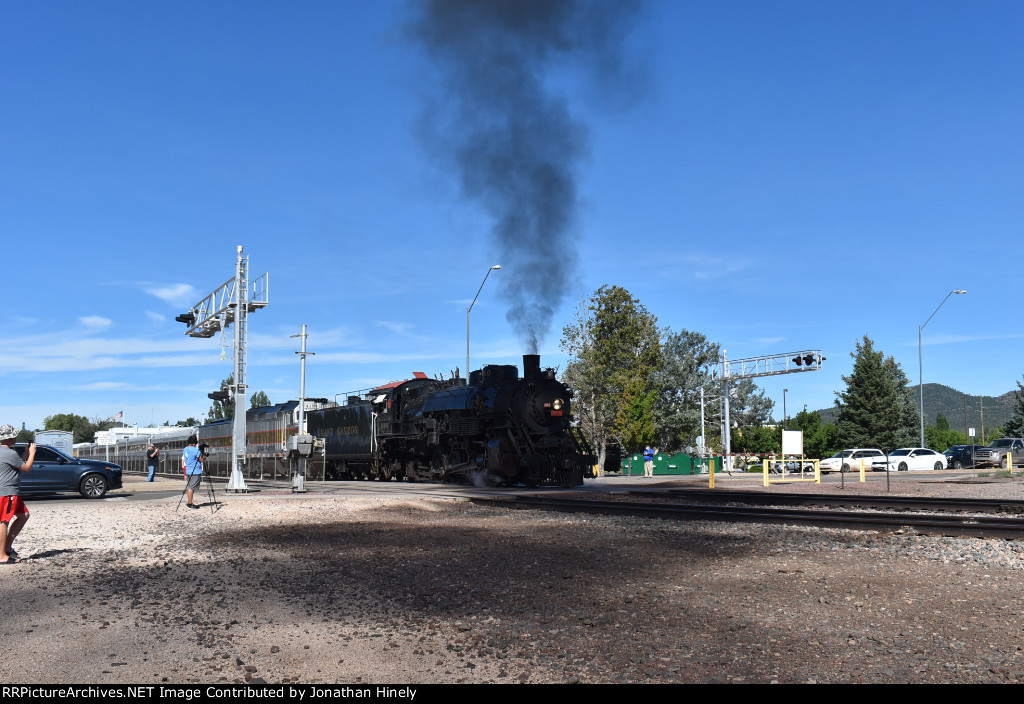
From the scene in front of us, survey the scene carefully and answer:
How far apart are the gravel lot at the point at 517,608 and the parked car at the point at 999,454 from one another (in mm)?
39989

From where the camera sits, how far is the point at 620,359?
4797 centimetres

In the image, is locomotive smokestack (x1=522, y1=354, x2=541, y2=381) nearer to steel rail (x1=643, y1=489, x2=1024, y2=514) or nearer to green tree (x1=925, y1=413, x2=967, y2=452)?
steel rail (x1=643, y1=489, x2=1024, y2=514)

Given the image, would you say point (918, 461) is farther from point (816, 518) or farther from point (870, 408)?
point (816, 518)

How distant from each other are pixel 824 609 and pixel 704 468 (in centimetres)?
3990

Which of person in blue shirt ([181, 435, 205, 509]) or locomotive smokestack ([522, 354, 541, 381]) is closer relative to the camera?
person in blue shirt ([181, 435, 205, 509])

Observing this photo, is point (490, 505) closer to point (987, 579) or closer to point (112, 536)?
point (112, 536)

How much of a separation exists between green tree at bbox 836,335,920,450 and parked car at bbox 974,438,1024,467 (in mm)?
16347

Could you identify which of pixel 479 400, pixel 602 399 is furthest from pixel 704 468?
pixel 479 400

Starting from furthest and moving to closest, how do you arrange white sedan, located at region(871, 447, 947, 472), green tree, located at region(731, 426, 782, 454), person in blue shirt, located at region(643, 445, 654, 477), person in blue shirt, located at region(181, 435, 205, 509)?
green tree, located at region(731, 426, 782, 454) < white sedan, located at region(871, 447, 947, 472) < person in blue shirt, located at region(643, 445, 654, 477) < person in blue shirt, located at region(181, 435, 205, 509)

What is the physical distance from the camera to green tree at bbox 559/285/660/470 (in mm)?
47875

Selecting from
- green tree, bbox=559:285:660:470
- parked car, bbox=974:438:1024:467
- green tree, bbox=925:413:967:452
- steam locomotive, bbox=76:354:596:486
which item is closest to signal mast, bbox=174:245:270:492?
steam locomotive, bbox=76:354:596:486

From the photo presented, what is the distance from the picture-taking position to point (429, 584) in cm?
818

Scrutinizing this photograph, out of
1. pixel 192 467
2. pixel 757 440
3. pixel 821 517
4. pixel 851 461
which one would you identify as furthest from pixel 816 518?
pixel 757 440

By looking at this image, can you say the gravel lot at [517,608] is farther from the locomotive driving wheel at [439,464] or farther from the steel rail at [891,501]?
the locomotive driving wheel at [439,464]
